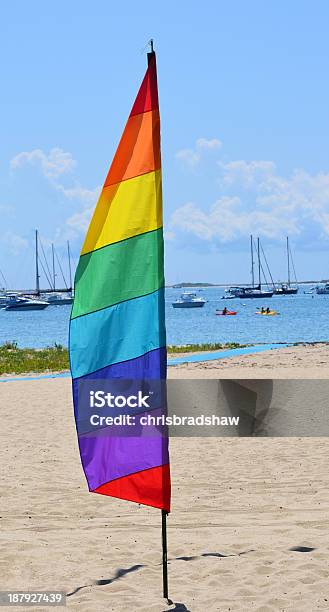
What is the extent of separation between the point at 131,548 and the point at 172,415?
29.3 ft

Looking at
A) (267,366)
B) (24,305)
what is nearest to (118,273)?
(267,366)

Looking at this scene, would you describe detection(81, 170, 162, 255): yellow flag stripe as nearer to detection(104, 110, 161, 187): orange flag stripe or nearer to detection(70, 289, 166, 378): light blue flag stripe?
detection(104, 110, 161, 187): orange flag stripe

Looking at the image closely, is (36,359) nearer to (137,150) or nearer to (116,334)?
(116,334)

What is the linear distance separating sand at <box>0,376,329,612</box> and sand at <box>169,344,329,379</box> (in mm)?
11214

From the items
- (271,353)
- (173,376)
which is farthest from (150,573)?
(271,353)

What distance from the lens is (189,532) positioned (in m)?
8.21

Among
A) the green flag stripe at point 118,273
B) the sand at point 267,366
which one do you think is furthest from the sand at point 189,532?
the sand at point 267,366

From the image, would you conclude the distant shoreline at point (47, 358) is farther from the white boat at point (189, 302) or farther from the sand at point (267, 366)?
the white boat at point (189, 302)

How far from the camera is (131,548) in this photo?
7652 millimetres

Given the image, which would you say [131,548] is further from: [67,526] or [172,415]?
[172,415]

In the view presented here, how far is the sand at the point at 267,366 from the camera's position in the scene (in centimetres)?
2453

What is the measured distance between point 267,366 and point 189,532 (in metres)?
19.6

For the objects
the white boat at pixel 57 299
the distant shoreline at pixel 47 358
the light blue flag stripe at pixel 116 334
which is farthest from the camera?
the white boat at pixel 57 299

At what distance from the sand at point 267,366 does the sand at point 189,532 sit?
11214mm
